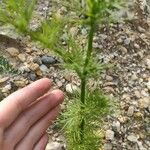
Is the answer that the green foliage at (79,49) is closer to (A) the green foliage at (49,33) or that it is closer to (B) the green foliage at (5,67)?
(A) the green foliage at (49,33)

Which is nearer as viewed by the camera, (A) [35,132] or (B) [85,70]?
(B) [85,70]

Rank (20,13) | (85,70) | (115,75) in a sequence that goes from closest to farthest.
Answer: (20,13)
(85,70)
(115,75)

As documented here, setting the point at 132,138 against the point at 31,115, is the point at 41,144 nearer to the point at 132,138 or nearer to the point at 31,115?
the point at 31,115

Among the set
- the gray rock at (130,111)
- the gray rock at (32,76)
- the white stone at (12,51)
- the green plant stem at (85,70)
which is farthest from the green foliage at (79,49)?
the white stone at (12,51)

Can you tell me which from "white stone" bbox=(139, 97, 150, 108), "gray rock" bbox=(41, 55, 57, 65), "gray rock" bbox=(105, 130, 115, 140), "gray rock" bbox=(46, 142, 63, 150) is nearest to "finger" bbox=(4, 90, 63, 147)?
"gray rock" bbox=(46, 142, 63, 150)

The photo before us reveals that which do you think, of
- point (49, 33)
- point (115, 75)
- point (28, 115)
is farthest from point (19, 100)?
point (115, 75)

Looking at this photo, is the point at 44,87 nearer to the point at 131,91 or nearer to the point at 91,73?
the point at 91,73
